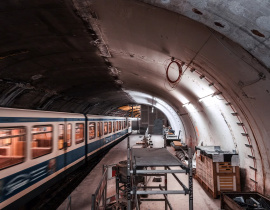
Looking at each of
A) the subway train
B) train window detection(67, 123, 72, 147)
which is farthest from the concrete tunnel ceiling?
train window detection(67, 123, 72, 147)

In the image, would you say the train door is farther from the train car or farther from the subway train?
the train car

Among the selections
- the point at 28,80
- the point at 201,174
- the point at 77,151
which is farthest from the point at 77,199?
the point at 28,80

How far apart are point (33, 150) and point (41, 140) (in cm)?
59

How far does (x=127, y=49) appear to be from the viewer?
5629 mm

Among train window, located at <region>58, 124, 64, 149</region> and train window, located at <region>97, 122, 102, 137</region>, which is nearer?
train window, located at <region>58, 124, 64, 149</region>

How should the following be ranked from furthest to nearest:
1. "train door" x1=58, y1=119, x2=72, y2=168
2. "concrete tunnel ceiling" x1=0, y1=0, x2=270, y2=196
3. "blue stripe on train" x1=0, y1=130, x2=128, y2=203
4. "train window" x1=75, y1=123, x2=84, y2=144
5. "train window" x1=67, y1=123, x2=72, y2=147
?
1. "train window" x1=75, y1=123, x2=84, y2=144
2. "train window" x1=67, y1=123, x2=72, y2=147
3. "train door" x1=58, y1=119, x2=72, y2=168
4. "blue stripe on train" x1=0, y1=130, x2=128, y2=203
5. "concrete tunnel ceiling" x1=0, y1=0, x2=270, y2=196

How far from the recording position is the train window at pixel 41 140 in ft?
20.4

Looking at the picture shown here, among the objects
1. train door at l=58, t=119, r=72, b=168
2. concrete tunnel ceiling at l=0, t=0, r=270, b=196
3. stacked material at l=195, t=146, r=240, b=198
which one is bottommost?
stacked material at l=195, t=146, r=240, b=198

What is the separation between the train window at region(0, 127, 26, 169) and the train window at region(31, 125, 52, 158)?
18.3 inches

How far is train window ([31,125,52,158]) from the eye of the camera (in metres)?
6.23

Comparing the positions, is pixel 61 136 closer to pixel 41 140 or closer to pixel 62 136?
pixel 62 136

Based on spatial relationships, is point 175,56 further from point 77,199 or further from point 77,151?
point 77,151

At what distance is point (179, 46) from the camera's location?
430cm

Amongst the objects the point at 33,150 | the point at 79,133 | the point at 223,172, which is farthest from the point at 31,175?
the point at 223,172
